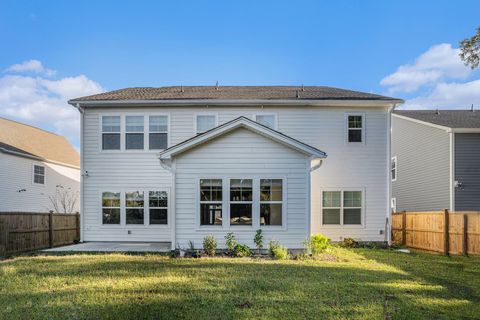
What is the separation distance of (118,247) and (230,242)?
4.53 m

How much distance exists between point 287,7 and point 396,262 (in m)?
11.6

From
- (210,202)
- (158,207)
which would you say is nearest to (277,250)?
(210,202)

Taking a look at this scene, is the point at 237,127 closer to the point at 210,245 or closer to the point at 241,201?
the point at 241,201

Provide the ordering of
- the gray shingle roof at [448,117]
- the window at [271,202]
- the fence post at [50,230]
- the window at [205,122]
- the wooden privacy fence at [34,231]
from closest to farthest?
the window at [271,202], the wooden privacy fence at [34,231], the fence post at [50,230], the window at [205,122], the gray shingle roof at [448,117]

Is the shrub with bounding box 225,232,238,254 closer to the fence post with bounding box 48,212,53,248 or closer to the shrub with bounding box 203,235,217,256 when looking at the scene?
the shrub with bounding box 203,235,217,256

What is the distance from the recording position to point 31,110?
103ft

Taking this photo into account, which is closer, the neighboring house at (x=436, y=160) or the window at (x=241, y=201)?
the window at (x=241, y=201)

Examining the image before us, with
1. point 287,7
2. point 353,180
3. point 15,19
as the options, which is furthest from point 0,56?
point 353,180

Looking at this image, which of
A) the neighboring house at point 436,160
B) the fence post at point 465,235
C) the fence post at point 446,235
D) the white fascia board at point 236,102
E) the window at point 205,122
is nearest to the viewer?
the fence post at point 465,235

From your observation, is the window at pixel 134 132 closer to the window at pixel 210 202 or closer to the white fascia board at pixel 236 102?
the white fascia board at pixel 236 102

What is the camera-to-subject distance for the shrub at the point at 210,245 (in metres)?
11.5

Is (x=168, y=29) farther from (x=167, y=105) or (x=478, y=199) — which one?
(x=478, y=199)

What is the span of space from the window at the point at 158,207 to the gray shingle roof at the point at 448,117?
41.9ft

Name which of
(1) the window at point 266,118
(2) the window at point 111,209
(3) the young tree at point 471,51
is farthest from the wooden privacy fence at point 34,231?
(3) the young tree at point 471,51
